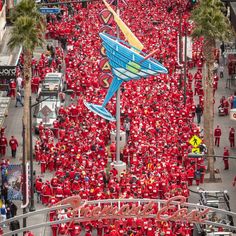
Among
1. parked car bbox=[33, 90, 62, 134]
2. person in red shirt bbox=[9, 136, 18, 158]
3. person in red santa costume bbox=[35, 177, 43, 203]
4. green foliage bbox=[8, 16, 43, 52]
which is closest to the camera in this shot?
person in red santa costume bbox=[35, 177, 43, 203]

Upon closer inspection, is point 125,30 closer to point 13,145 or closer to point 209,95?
point 209,95

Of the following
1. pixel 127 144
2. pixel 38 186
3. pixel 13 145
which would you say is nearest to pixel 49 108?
pixel 13 145

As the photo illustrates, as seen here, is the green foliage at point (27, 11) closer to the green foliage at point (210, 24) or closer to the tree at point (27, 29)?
the tree at point (27, 29)

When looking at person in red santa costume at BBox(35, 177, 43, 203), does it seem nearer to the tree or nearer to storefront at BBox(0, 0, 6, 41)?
the tree

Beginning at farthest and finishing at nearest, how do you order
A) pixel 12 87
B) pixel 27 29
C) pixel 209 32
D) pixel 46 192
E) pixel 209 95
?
pixel 12 87
pixel 27 29
pixel 209 95
pixel 209 32
pixel 46 192

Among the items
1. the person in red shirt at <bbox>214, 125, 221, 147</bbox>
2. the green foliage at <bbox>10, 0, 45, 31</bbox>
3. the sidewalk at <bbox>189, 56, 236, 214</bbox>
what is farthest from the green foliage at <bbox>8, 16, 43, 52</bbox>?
the sidewalk at <bbox>189, 56, 236, 214</bbox>

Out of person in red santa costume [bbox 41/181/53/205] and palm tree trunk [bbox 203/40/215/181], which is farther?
palm tree trunk [bbox 203/40/215/181]

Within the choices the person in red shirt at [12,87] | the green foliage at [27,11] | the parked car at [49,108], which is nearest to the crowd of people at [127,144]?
the parked car at [49,108]

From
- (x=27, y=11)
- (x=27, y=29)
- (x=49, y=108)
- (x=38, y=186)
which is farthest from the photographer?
(x=49, y=108)

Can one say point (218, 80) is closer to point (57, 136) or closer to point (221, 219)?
point (57, 136)
